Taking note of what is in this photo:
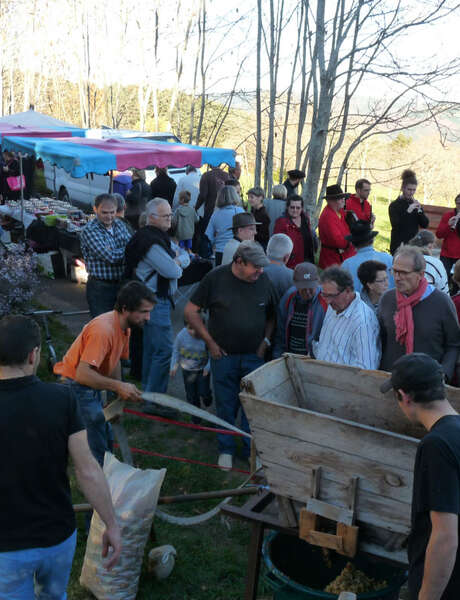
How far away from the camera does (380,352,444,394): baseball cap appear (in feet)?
7.52

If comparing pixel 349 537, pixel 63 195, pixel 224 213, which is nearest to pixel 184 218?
pixel 224 213

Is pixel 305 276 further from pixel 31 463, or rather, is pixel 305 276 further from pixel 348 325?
pixel 31 463

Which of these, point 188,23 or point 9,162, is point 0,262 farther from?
point 188,23

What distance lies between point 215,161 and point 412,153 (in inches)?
1030

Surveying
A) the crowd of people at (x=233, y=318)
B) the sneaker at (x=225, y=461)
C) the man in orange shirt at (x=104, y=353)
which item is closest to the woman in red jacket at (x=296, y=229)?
the crowd of people at (x=233, y=318)

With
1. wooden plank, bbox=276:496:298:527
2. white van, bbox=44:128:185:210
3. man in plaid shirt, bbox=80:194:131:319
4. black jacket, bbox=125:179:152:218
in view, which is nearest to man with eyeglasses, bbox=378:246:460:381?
wooden plank, bbox=276:496:298:527

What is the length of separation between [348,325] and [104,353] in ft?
5.37

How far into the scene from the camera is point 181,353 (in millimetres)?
5633

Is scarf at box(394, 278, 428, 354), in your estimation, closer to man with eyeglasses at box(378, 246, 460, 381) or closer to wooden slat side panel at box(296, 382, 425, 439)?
man with eyeglasses at box(378, 246, 460, 381)

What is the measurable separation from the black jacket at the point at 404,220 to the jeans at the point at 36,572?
24.9 ft

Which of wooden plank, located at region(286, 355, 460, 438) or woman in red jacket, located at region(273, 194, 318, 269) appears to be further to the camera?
woman in red jacket, located at region(273, 194, 318, 269)

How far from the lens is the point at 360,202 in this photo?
907 cm

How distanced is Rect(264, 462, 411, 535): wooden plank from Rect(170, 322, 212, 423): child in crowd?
2383mm

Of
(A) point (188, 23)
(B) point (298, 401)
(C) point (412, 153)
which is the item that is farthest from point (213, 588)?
(C) point (412, 153)
